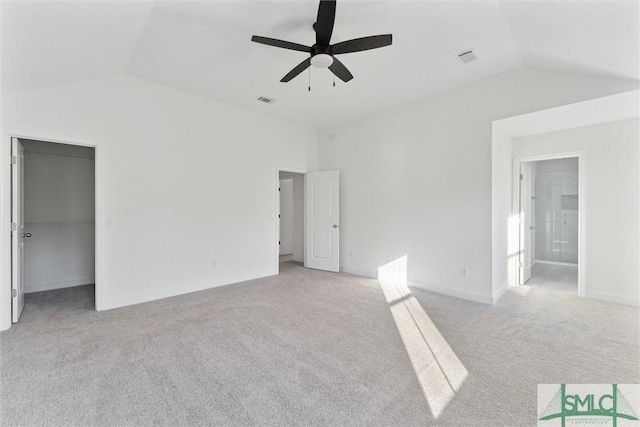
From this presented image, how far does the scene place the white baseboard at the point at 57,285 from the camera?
4.36m

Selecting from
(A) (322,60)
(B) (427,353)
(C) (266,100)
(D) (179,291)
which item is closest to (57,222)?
(D) (179,291)

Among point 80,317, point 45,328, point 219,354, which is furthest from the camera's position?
point 80,317

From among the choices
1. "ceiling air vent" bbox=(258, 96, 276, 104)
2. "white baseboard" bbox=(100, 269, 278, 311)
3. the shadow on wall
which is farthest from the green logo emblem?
"ceiling air vent" bbox=(258, 96, 276, 104)

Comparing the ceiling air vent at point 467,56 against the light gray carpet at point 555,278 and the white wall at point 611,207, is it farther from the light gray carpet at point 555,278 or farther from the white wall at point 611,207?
the light gray carpet at point 555,278

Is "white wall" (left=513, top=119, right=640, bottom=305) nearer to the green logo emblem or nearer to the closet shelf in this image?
the green logo emblem

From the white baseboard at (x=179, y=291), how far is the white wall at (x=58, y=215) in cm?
169

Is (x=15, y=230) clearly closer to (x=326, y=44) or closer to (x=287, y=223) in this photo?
(x=326, y=44)

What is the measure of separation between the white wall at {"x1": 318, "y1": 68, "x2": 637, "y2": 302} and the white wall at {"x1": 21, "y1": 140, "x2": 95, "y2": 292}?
450 cm

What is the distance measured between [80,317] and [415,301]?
4.14 m

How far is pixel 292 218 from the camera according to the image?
7.91 metres

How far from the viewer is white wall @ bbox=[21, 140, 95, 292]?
441 centimetres

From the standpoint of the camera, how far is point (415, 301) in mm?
3992

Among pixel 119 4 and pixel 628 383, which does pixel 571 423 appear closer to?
pixel 628 383

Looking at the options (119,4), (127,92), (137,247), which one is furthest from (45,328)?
(119,4)
